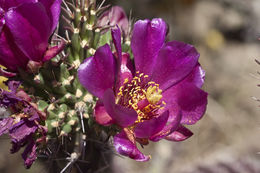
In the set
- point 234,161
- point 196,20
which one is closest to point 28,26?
point 234,161

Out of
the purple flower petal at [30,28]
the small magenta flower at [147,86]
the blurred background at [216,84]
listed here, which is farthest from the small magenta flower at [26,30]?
the blurred background at [216,84]

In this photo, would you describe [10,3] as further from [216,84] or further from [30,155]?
[216,84]

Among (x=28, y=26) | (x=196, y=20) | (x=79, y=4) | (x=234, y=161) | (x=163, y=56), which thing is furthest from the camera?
(x=196, y=20)

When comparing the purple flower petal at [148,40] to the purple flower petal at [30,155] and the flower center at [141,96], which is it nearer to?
the flower center at [141,96]

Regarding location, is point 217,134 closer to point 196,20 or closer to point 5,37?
point 196,20

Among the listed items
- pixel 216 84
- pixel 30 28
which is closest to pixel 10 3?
pixel 30 28

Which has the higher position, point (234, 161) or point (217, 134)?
point (234, 161)

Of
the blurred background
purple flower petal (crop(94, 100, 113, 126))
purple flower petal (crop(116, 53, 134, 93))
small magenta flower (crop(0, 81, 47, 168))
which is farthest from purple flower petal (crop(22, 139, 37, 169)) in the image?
the blurred background
